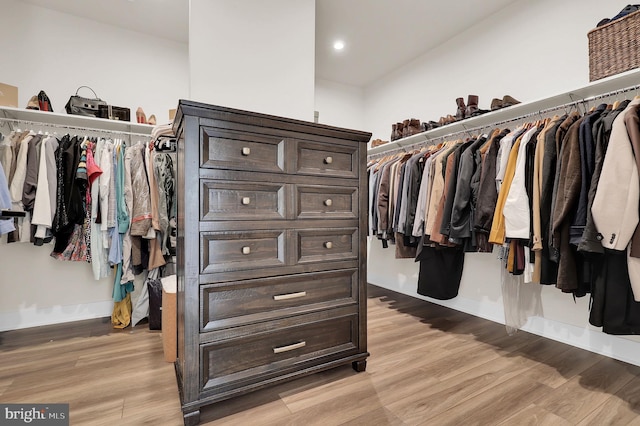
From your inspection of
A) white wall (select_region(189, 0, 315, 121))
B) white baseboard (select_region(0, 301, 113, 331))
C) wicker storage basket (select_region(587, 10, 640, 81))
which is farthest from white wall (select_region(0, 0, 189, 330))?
wicker storage basket (select_region(587, 10, 640, 81))

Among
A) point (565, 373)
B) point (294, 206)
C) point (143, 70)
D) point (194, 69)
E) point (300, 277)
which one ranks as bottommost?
point (565, 373)

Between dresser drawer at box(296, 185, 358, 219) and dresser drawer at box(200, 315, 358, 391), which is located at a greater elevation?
dresser drawer at box(296, 185, 358, 219)

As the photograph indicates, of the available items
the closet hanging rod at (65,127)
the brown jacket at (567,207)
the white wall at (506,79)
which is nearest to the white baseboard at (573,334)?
the white wall at (506,79)

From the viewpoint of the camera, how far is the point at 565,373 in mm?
1774

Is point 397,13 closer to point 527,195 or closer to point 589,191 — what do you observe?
point 527,195

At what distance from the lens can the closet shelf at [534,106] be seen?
5.65 ft

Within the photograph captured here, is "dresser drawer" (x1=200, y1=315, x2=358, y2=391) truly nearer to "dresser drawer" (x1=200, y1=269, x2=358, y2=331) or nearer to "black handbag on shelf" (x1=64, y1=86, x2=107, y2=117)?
"dresser drawer" (x1=200, y1=269, x2=358, y2=331)

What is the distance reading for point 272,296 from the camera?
4.92 feet

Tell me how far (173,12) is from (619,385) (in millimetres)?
4162

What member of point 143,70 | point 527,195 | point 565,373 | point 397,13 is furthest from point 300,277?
point 143,70

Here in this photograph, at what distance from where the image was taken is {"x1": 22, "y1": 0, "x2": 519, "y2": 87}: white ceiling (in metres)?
2.58

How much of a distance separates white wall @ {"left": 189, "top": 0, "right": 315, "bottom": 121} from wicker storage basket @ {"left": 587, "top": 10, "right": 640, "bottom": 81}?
5.99 feet

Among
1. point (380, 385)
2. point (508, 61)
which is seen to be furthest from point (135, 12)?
point (380, 385)

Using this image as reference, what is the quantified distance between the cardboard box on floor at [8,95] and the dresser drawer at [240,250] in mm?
2258
